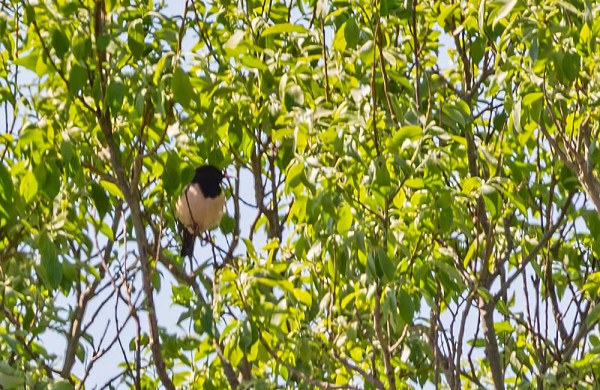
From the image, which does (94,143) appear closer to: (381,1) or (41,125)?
(41,125)

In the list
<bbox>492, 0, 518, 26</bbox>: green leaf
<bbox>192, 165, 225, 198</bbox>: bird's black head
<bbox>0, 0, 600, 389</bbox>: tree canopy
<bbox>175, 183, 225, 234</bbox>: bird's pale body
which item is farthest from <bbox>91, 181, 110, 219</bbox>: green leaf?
<bbox>192, 165, 225, 198</bbox>: bird's black head

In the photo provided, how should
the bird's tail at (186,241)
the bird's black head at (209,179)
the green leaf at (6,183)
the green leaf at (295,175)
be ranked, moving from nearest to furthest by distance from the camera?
the green leaf at (295,175)
the green leaf at (6,183)
the bird's tail at (186,241)
the bird's black head at (209,179)

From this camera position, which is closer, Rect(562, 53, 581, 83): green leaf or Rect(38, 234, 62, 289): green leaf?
Rect(562, 53, 581, 83): green leaf

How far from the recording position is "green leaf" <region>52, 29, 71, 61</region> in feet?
17.3

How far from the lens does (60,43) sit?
5.28 m

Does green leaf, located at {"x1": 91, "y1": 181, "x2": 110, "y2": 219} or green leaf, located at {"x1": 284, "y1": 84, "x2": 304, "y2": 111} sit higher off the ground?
green leaf, located at {"x1": 284, "y1": 84, "x2": 304, "y2": 111}

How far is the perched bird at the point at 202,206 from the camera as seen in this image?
7.91 metres

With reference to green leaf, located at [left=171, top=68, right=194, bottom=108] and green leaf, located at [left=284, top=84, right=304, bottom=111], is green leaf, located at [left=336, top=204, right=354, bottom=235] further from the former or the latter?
green leaf, located at [left=171, top=68, right=194, bottom=108]

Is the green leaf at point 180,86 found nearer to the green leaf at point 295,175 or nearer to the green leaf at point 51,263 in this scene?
the green leaf at point 295,175

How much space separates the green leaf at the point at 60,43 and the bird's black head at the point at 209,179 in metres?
3.31

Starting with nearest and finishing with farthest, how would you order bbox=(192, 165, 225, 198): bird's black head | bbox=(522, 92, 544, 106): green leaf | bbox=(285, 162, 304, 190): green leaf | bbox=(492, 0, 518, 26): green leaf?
bbox=(492, 0, 518, 26): green leaf, bbox=(285, 162, 304, 190): green leaf, bbox=(522, 92, 544, 106): green leaf, bbox=(192, 165, 225, 198): bird's black head

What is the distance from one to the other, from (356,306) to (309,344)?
33 centimetres

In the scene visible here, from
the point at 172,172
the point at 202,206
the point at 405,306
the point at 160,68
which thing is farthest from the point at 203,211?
the point at 405,306

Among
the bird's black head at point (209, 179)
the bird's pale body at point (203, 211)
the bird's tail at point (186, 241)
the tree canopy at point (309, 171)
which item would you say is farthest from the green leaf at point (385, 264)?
the bird's black head at point (209, 179)
